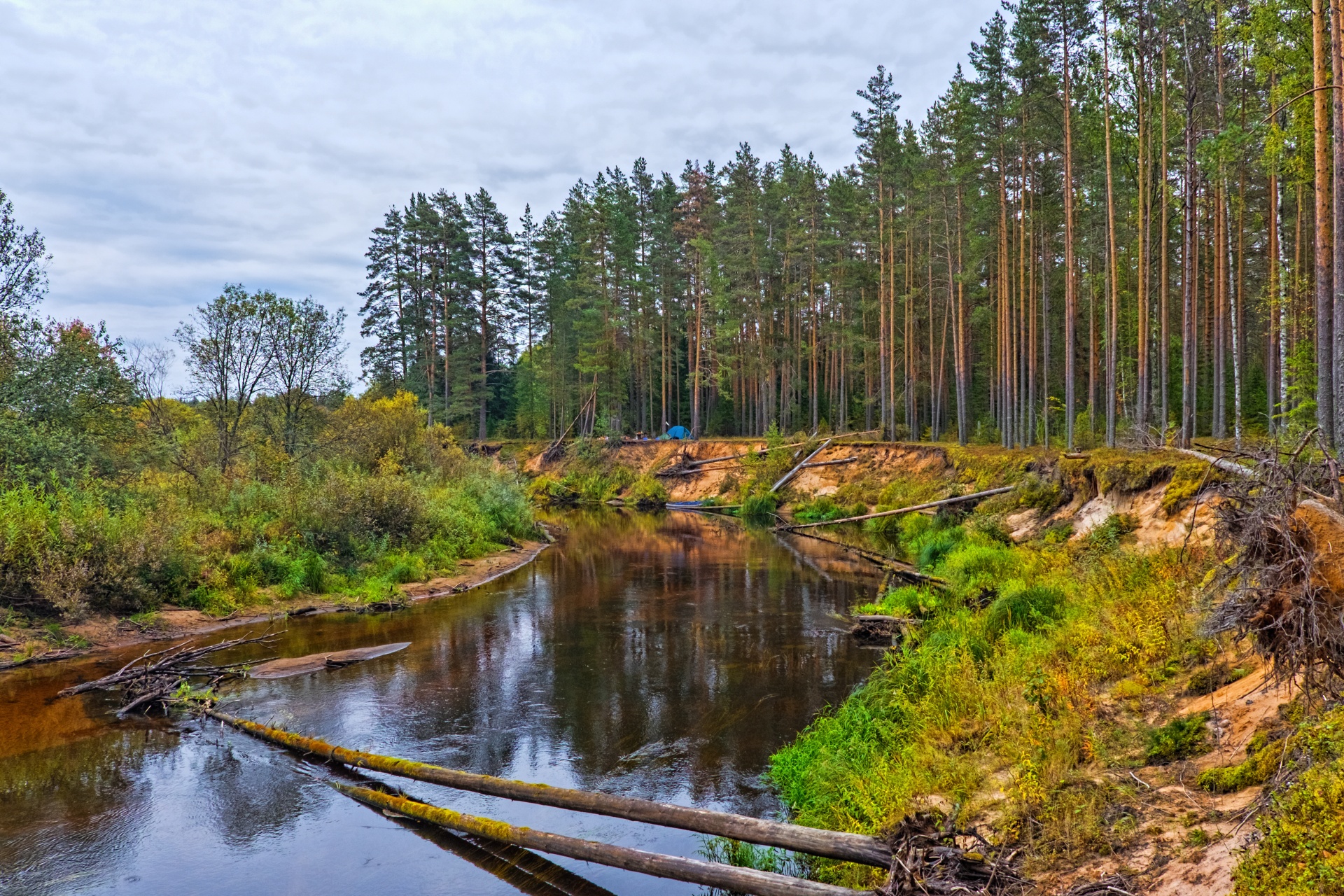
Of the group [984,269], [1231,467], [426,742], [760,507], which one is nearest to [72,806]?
[426,742]

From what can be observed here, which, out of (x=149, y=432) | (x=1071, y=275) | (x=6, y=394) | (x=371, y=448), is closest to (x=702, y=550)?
(x=371, y=448)

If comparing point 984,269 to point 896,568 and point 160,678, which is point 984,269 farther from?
point 160,678

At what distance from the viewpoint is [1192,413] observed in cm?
2103

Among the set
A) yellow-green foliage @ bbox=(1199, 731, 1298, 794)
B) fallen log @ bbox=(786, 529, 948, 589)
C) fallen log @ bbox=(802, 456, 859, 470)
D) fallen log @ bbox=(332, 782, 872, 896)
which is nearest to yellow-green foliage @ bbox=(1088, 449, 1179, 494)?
fallen log @ bbox=(786, 529, 948, 589)

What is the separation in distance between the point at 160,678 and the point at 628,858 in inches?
388

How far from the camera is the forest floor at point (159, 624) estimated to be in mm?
13672

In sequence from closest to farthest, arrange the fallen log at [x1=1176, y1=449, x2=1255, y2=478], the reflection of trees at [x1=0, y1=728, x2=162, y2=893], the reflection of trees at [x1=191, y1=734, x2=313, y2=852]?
the fallen log at [x1=1176, y1=449, x2=1255, y2=478] → the reflection of trees at [x1=0, y1=728, x2=162, y2=893] → the reflection of trees at [x1=191, y1=734, x2=313, y2=852]

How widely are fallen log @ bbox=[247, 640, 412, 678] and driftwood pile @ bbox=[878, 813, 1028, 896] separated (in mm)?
11536

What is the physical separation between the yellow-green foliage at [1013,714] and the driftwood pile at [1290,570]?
1733mm

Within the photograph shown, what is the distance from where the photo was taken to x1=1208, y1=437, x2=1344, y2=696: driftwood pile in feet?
16.5

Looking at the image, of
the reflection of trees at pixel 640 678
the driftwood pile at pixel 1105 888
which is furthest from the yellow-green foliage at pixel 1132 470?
the driftwood pile at pixel 1105 888

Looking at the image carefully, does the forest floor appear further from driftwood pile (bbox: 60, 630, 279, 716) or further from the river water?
driftwood pile (bbox: 60, 630, 279, 716)

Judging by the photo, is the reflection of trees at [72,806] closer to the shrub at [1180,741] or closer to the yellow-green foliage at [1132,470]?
the shrub at [1180,741]

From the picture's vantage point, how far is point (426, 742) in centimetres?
1014
